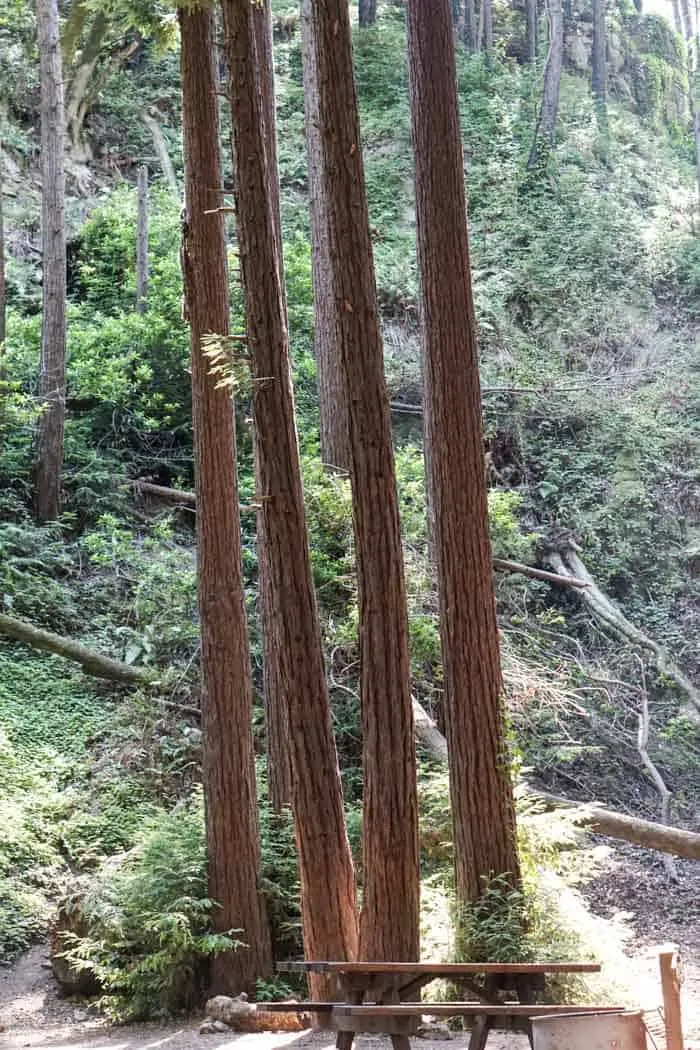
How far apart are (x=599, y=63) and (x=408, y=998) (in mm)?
28467

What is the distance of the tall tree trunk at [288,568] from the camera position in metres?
8.48

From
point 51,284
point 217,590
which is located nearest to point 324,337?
point 51,284

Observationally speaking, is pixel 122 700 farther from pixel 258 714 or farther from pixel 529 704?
pixel 529 704

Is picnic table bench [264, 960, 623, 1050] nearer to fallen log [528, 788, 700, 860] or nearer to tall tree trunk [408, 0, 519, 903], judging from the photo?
tall tree trunk [408, 0, 519, 903]

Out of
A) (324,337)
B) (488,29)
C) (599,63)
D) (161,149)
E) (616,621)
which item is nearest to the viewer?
(324,337)

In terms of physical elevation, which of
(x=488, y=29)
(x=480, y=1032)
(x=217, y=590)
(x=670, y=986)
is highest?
(x=488, y=29)

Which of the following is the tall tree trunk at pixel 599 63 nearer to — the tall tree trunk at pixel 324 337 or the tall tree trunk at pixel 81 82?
the tall tree trunk at pixel 81 82

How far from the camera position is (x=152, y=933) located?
9766 mm

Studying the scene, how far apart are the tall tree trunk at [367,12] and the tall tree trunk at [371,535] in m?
24.0

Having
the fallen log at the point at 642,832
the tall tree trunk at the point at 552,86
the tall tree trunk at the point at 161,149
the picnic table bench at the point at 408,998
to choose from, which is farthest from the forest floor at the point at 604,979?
the tall tree trunk at the point at 552,86

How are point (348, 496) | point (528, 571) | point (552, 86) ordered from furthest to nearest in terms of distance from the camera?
1. point (552, 86)
2. point (528, 571)
3. point (348, 496)

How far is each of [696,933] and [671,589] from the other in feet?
23.9

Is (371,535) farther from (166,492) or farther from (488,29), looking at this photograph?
(488,29)

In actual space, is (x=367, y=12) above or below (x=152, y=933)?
above
